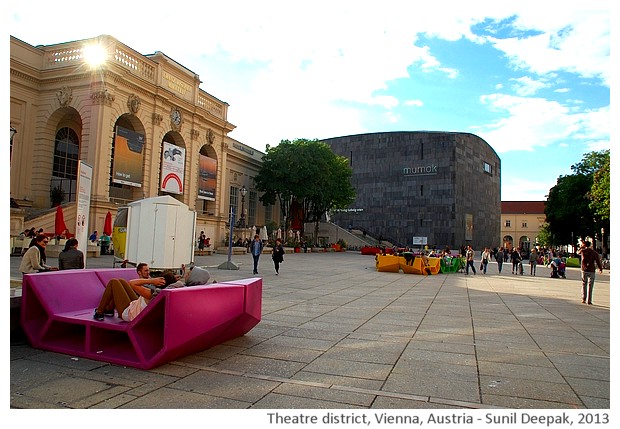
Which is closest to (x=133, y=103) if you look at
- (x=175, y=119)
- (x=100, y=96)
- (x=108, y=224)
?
(x=100, y=96)

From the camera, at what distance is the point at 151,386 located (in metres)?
4.29

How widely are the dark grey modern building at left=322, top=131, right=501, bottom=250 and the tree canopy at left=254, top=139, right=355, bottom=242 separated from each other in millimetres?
31746

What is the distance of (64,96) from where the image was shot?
23859 millimetres

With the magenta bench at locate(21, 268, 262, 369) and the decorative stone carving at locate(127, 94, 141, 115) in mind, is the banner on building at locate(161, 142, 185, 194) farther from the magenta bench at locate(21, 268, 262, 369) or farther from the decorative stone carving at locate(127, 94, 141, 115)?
the magenta bench at locate(21, 268, 262, 369)

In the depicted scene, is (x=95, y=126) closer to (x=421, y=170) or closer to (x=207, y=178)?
(x=207, y=178)

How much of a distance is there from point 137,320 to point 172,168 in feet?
81.7

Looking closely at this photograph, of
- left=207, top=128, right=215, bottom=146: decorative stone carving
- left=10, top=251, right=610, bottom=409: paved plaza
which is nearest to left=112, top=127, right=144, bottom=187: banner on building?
left=207, top=128, right=215, bottom=146: decorative stone carving

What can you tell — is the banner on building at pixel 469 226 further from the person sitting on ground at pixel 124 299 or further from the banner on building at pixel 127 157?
the person sitting on ground at pixel 124 299

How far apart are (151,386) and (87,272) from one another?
314cm

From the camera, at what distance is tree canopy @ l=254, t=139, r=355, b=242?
4284 cm

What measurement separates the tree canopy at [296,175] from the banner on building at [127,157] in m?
17.8

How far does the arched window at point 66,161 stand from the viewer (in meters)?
24.9
